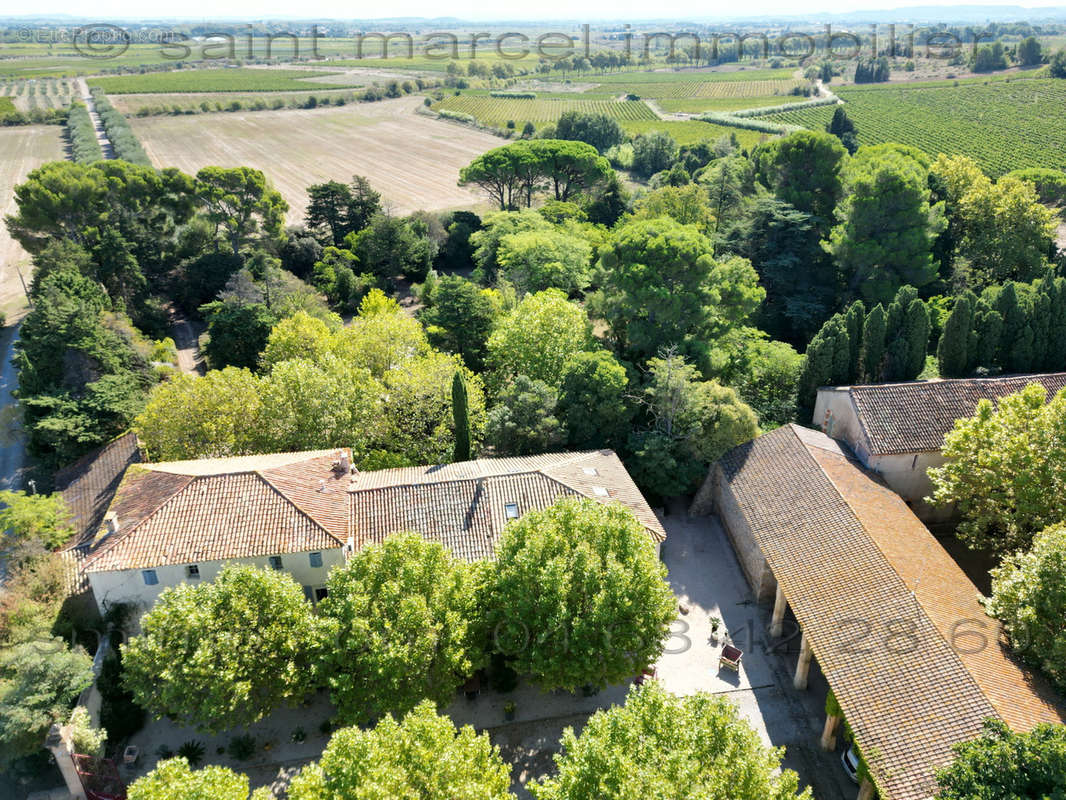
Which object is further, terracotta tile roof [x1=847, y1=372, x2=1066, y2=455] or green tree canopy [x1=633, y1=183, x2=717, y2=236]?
green tree canopy [x1=633, y1=183, x2=717, y2=236]

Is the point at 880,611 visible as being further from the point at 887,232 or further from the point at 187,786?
the point at 887,232

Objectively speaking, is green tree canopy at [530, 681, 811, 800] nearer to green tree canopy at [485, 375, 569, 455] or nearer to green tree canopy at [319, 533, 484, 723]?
green tree canopy at [319, 533, 484, 723]

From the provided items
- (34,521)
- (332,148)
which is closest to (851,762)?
(34,521)

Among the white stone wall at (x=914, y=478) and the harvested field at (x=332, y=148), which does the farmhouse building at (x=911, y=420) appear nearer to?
the white stone wall at (x=914, y=478)

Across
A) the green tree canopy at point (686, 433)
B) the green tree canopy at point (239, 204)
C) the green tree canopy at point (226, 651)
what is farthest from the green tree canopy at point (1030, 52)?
the green tree canopy at point (226, 651)

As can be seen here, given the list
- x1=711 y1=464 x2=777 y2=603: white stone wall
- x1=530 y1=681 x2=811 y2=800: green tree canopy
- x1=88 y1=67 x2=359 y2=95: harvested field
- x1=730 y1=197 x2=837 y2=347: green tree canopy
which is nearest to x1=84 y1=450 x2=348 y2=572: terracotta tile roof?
x1=530 y1=681 x2=811 y2=800: green tree canopy

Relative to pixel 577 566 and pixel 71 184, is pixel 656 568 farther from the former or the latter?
pixel 71 184
